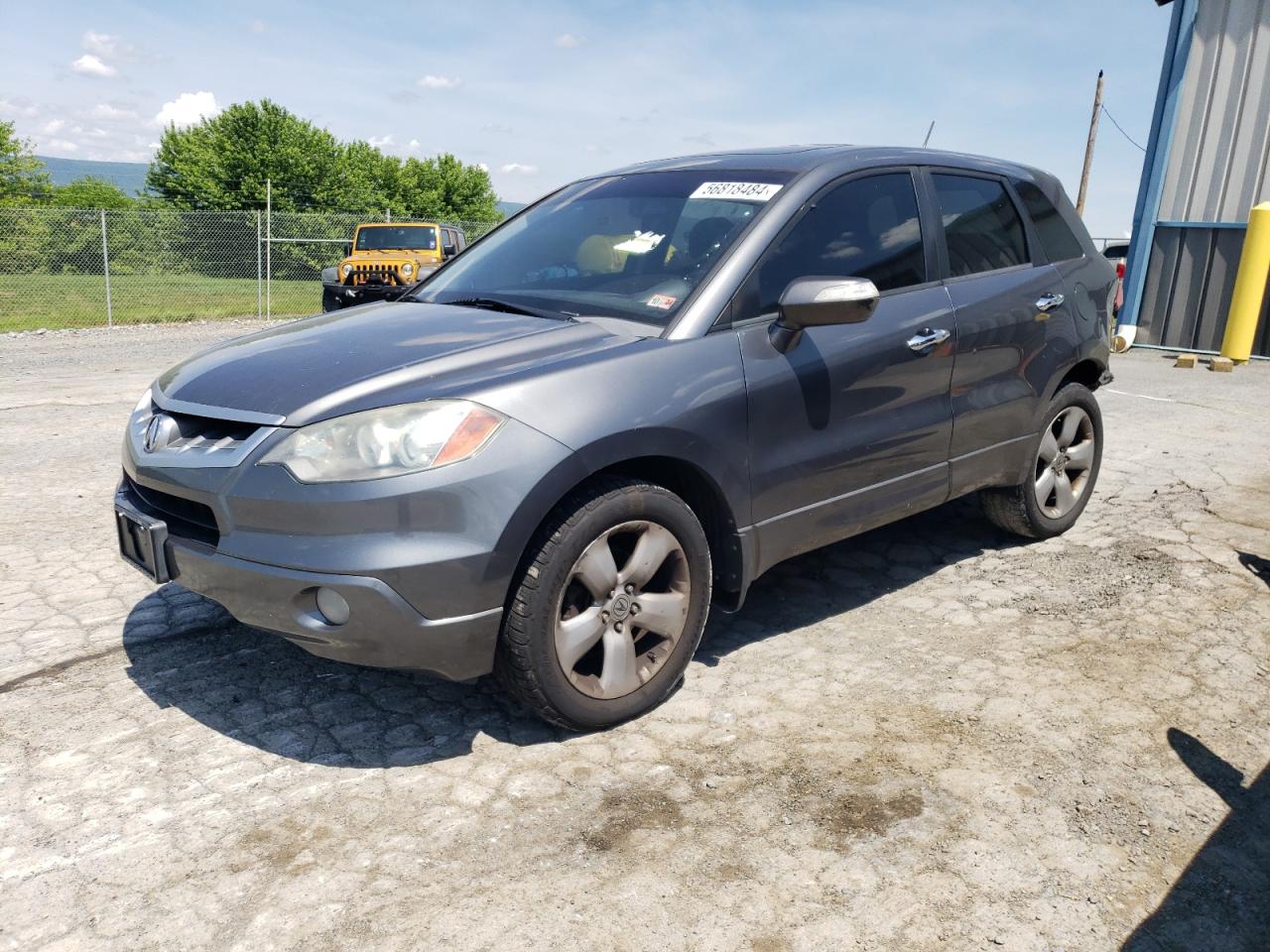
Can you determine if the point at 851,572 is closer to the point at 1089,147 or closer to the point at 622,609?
the point at 622,609

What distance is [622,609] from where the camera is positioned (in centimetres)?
298

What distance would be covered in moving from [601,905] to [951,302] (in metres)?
→ 2.67

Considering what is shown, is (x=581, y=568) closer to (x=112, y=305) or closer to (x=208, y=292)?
(x=112, y=305)

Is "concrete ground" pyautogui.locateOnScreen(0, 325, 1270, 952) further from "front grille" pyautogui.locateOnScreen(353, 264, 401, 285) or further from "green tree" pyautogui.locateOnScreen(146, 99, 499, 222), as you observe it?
"green tree" pyautogui.locateOnScreen(146, 99, 499, 222)

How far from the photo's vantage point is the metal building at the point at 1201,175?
39.7 ft

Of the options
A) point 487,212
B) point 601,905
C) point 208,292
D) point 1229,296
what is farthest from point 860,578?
point 487,212

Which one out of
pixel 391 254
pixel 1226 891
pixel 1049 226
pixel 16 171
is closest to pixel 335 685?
pixel 1226 891

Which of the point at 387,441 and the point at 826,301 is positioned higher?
the point at 826,301

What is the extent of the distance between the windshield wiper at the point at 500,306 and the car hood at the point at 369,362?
1.9 inches

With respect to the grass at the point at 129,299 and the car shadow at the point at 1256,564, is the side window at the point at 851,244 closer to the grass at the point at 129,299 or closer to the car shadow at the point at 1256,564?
the car shadow at the point at 1256,564

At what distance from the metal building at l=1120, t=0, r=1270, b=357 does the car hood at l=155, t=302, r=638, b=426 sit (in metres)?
12.3

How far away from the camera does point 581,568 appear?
284cm

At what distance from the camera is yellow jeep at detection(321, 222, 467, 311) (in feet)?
53.9

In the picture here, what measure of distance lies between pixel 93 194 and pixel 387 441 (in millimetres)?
55602
